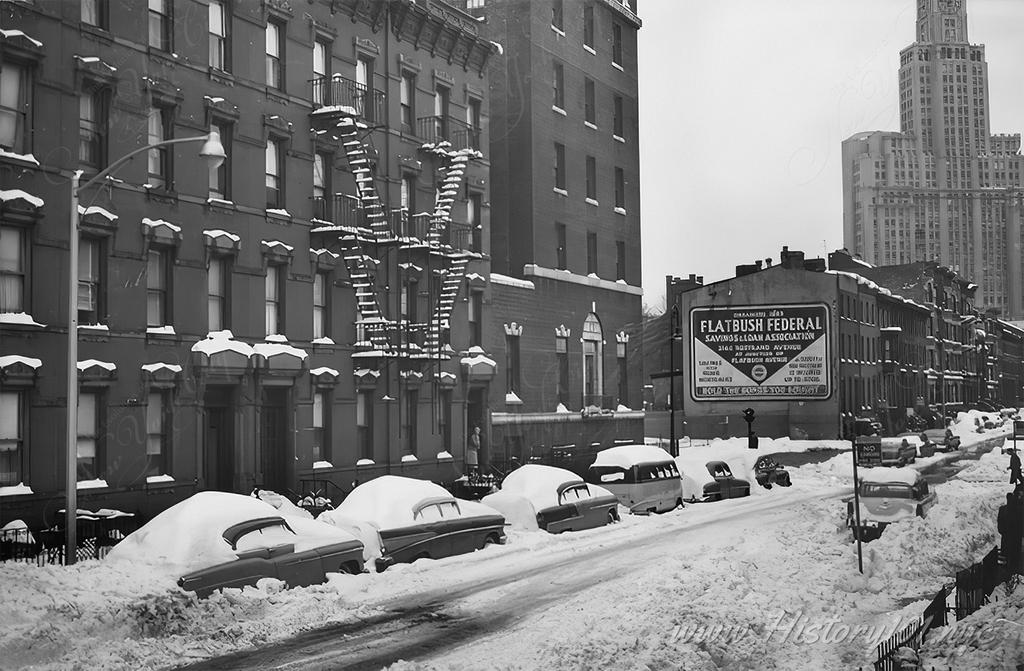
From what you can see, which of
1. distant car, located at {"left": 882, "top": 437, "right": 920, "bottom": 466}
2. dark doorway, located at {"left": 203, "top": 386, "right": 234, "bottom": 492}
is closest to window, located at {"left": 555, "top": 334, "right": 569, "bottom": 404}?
distant car, located at {"left": 882, "top": 437, "right": 920, "bottom": 466}

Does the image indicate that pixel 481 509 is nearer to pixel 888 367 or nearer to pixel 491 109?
pixel 491 109

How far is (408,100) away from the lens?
39.1 metres

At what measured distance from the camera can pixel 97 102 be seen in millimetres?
26953

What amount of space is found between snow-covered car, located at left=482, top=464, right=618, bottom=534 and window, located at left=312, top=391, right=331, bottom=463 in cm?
725

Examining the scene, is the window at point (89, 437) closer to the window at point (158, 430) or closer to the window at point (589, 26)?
the window at point (158, 430)

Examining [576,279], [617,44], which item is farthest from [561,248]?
[617,44]

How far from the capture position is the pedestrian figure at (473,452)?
4079 cm

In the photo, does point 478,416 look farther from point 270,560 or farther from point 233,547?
point 233,547

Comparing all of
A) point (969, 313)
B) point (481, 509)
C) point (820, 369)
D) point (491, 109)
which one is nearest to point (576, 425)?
point (491, 109)

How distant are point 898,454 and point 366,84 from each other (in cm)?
3061

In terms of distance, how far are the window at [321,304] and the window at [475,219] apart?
32.3 feet

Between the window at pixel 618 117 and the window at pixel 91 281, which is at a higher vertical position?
the window at pixel 618 117

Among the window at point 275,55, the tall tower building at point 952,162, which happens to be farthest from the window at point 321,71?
the tall tower building at point 952,162

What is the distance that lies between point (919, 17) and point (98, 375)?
20649mm
